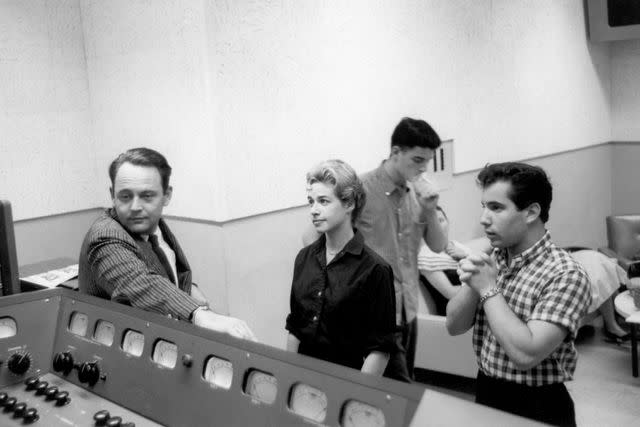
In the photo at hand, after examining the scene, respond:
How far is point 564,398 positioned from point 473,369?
2056mm

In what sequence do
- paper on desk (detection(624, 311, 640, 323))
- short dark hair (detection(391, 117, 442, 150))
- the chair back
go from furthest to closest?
the chair back < paper on desk (detection(624, 311, 640, 323)) < short dark hair (detection(391, 117, 442, 150))

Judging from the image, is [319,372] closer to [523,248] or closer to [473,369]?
[523,248]

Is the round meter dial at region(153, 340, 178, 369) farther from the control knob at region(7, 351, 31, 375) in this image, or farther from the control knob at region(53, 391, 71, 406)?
the control knob at region(7, 351, 31, 375)

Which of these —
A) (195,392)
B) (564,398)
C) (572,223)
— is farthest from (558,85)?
(195,392)

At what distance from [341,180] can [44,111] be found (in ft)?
5.70

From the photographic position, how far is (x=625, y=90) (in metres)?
6.59

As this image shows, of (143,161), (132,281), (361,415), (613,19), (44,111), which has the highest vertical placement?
(613,19)

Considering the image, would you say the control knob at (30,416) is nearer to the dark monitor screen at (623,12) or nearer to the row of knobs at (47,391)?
the row of knobs at (47,391)

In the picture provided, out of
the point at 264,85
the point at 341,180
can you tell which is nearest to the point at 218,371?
the point at 341,180

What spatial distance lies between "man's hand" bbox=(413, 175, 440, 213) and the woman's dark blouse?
86cm

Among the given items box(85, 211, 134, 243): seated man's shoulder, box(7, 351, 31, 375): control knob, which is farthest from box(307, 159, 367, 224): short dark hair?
box(7, 351, 31, 375): control knob

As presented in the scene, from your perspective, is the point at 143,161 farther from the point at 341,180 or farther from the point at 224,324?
the point at 341,180

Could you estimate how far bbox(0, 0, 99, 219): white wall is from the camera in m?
3.13

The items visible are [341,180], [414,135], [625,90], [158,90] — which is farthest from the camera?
[625,90]
